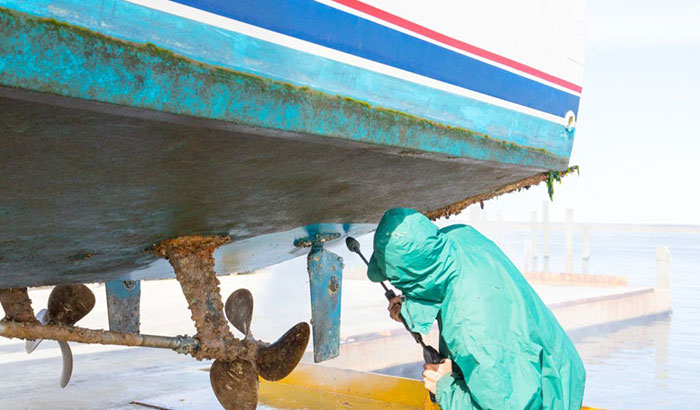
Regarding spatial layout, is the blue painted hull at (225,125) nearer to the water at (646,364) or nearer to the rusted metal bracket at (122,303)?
the rusted metal bracket at (122,303)

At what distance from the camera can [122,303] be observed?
448 cm

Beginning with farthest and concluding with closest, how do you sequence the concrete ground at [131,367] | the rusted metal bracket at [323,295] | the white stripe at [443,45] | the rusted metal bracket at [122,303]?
the concrete ground at [131,367] < the rusted metal bracket at [122,303] < the rusted metal bracket at [323,295] < the white stripe at [443,45]

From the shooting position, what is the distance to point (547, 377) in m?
2.14

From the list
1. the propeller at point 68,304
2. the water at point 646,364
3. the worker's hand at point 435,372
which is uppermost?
the worker's hand at point 435,372

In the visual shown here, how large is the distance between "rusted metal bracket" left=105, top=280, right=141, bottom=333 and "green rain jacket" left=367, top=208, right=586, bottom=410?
2629 millimetres

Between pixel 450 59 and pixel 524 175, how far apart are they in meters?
0.99

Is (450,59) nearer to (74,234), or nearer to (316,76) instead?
(316,76)

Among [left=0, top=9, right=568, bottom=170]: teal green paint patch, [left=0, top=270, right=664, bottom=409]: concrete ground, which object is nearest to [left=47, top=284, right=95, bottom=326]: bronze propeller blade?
[left=0, top=270, right=664, bottom=409]: concrete ground

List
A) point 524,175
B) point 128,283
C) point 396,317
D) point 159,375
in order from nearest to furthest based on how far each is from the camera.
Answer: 1. point 396,317
2. point 524,175
3. point 128,283
4. point 159,375

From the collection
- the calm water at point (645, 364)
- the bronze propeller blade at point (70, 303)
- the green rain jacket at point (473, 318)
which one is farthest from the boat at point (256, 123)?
the calm water at point (645, 364)

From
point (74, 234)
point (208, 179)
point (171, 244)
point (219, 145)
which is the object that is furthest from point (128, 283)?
point (219, 145)

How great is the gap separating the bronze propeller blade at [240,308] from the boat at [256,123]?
500 mm

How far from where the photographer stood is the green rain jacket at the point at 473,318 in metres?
1.98

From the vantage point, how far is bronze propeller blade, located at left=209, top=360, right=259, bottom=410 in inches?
132
